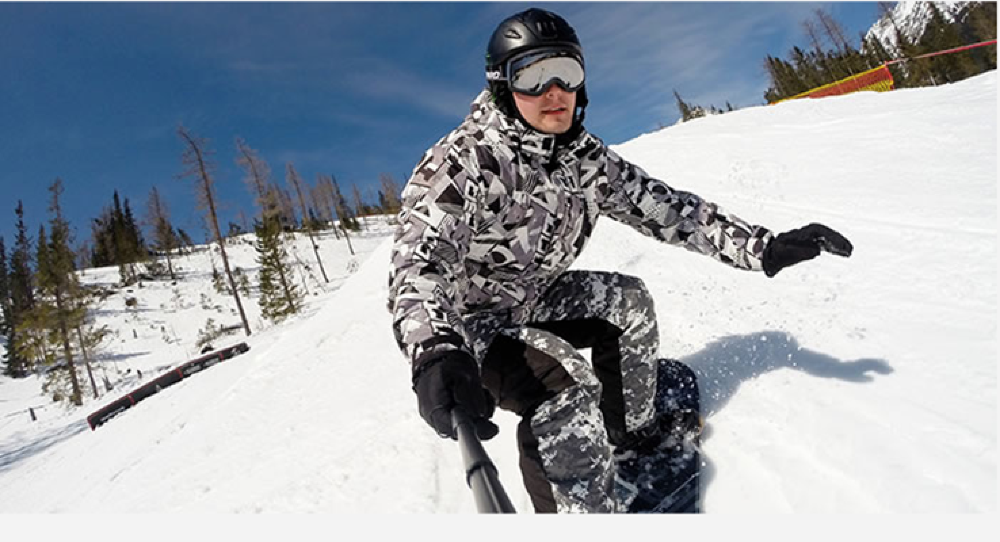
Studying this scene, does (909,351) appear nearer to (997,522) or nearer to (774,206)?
(997,522)

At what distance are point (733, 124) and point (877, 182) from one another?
588 centimetres

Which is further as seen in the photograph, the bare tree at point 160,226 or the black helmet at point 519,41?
the bare tree at point 160,226

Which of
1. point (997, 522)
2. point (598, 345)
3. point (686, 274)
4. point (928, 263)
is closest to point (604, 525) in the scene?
point (997, 522)

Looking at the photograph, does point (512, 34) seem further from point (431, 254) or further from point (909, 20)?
point (909, 20)

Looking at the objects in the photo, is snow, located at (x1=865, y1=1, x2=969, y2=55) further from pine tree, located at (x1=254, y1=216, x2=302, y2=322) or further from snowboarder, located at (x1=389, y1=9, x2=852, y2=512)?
snowboarder, located at (x1=389, y1=9, x2=852, y2=512)

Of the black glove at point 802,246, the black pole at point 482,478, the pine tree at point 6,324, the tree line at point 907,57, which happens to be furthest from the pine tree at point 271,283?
the tree line at point 907,57

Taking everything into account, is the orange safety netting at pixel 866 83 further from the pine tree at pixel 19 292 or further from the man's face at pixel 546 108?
Answer: the pine tree at pixel 19 292

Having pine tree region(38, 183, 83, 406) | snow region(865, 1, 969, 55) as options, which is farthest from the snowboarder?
snow region(865, 1, 969, 55)

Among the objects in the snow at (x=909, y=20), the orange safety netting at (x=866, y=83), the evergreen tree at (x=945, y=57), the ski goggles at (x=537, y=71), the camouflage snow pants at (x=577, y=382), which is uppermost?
the snow at (x=909, y=20)

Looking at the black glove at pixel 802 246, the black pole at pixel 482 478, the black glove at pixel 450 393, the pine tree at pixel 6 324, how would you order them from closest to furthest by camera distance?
1. the black pole at pixel 482 478
2. the black glove at pixel 450 393
3. the black glove at pixel 802 246
4. the pine tree at pixel 6 324

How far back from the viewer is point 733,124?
397 inches

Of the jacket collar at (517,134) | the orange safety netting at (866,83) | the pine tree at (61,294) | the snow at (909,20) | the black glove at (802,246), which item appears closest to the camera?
the jacket collar at (517,134)

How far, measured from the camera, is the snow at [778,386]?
1.61 metres

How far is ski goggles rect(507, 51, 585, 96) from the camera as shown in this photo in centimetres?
192
